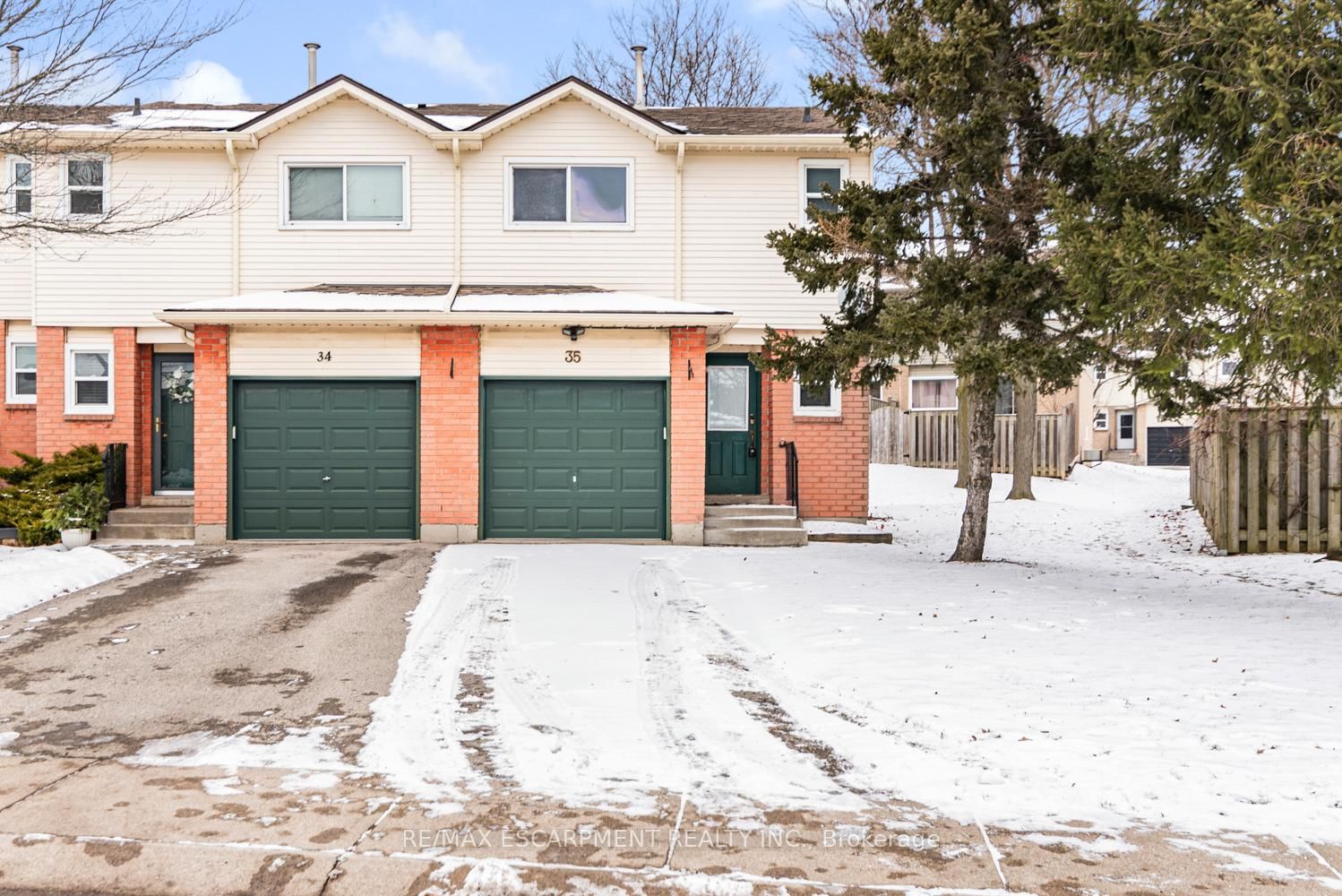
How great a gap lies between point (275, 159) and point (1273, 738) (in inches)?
585

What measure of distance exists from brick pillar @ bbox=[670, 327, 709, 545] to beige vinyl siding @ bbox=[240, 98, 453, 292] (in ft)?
13.8

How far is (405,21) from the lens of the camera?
45688 mm

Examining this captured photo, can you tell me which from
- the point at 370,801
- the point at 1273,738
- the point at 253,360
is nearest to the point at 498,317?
the point at 253,360

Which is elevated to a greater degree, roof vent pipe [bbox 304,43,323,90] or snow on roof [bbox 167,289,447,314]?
roof vent pipe [bbox 304,43,323,90]

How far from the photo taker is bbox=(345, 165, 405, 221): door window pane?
14805 mm

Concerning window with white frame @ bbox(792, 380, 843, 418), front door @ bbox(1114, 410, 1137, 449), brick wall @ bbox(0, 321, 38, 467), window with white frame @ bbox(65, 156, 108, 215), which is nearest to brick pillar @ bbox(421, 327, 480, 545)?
window with white frame @ bbox(792, 380, 843, 418)

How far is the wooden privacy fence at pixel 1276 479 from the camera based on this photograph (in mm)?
12078

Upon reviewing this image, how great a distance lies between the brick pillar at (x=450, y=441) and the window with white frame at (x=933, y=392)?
18368 mm

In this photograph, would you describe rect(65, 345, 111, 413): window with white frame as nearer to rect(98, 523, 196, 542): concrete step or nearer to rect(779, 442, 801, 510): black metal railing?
rect(98, 523, 196, 542): concrete step

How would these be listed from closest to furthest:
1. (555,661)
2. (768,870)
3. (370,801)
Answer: (768,870), (370,801), (555,661)

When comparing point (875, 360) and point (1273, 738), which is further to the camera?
point (875, 360)

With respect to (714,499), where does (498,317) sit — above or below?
above

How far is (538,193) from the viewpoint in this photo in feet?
48.9

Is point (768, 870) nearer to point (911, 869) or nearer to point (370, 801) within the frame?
point (911, 869)
